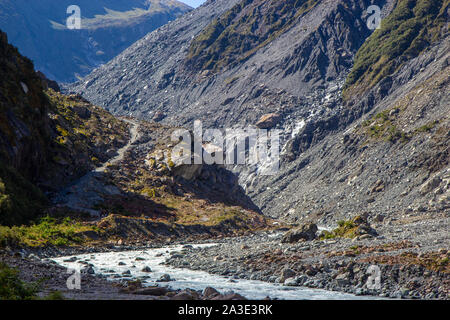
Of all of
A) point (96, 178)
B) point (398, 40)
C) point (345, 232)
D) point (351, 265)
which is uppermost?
point (398, 40)

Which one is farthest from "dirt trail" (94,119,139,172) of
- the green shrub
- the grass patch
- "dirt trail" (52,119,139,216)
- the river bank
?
the green shrub

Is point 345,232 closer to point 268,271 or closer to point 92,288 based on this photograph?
point 268,271

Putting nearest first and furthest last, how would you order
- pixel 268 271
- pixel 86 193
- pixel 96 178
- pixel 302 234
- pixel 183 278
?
pixel 183 278 → pixel 268 271 → pixel 302 234 → pixel 86 193 → pixel 96 178

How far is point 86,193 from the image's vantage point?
155 ft

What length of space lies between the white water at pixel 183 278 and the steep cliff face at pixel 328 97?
41046 mm

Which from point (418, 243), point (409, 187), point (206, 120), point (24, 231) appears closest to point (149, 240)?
point (24, 231)

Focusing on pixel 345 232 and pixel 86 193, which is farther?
pixel 86 193

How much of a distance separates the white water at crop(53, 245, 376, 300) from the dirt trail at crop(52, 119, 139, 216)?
36.0ft

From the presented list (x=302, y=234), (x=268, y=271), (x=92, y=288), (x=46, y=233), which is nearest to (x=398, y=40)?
(x=302, y=234)

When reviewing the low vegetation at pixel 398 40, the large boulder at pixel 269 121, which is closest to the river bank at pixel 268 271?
the low vegetation at pixel 398 40

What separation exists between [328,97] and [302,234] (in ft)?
316

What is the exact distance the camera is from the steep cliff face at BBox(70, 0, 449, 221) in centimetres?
7631

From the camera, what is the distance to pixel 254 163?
117000 millimetres

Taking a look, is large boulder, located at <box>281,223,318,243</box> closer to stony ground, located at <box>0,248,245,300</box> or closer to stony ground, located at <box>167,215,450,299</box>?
stony ground, located at <box>167,215,450,299</box>
